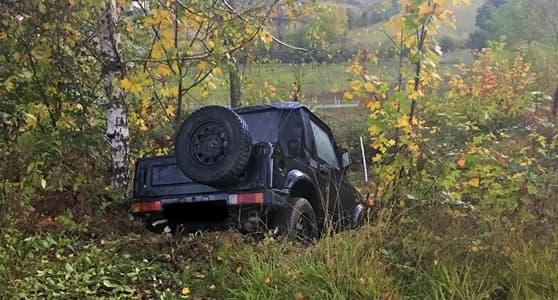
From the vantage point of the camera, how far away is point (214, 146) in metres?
5.16

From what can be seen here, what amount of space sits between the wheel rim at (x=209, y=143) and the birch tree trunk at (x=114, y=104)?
4.92 feet

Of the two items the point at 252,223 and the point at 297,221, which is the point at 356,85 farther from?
the point at 252,223

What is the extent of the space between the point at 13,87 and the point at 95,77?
1.10 m

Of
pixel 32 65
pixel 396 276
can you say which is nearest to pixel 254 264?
pixel 396 276

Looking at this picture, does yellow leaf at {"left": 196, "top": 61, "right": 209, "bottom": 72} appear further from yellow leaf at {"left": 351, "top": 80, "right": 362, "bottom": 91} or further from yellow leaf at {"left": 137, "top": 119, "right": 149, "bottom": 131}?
yellow leaf at {"left": 137, "top": 119, "right": 149, "bottom": 131}

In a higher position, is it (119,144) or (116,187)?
(119,144)

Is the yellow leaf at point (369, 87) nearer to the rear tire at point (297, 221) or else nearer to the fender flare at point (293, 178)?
the fender flare at point (293, 178)

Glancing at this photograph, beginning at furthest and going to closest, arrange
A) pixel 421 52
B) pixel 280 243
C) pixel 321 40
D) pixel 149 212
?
pixel 321 40
pixel 421 52
pixel 149 212
pixel 280 243

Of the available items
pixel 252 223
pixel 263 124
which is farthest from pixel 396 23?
pixel 252 223

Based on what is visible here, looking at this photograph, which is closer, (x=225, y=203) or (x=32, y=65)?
(x=225, y=203)

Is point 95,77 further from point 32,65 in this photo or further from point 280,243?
point 280,243

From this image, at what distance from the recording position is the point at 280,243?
4.57 metres

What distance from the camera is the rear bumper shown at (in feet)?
16.5

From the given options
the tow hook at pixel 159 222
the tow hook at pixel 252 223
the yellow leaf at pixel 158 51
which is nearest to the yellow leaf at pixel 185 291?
the tow hook at pixel 252 223
